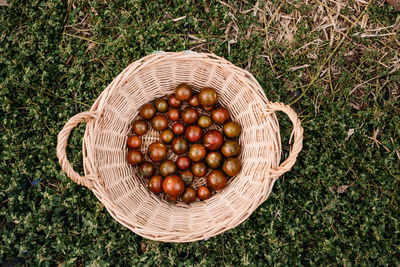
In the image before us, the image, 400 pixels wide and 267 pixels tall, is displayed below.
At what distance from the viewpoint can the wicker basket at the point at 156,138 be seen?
2.57m

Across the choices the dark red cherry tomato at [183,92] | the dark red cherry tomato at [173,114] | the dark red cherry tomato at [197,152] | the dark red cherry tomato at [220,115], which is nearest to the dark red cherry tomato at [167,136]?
the dark red cherry tomato at [173,114]

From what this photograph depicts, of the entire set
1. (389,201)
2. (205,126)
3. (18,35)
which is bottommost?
(389,201)

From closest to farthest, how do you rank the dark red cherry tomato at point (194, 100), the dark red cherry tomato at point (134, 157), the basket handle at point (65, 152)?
the basket handle at point (65, 152) → the dark red cherry tomato at point (134, 157) → the dark red cherry tomato at point (194, 100)

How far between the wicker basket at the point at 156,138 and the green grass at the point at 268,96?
0.44 meters

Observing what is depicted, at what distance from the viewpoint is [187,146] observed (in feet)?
10.4

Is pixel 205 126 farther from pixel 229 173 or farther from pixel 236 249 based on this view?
pixel 236 249

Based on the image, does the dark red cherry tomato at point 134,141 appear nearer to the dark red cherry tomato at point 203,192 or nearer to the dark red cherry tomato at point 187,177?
the dark red cherry tomato at point 187,177

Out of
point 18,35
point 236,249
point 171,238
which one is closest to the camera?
point 171,238

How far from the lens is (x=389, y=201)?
3395 millimetres

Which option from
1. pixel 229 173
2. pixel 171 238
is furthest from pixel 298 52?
pixel 171 238

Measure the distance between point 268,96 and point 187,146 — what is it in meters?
1.12

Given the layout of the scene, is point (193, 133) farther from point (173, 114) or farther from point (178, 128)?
point (173, 114)

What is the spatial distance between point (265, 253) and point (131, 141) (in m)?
1.81

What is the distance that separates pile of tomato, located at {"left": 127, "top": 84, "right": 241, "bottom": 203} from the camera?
3.02 m
